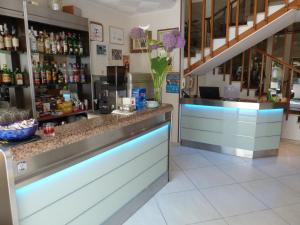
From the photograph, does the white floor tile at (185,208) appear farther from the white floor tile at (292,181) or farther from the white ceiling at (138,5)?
the white ceiling at (138,5)

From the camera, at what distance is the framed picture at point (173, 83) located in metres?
4.32

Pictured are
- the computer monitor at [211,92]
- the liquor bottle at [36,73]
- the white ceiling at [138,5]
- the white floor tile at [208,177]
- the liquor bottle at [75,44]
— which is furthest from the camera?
the computer monitor at [211,92]

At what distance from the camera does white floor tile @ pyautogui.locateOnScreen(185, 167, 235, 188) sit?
120 inches

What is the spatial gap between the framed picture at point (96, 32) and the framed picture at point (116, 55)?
14.3 inches

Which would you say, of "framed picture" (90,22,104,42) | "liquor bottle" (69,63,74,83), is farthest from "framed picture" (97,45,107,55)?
"liquor bottle" (69,63,74,83)

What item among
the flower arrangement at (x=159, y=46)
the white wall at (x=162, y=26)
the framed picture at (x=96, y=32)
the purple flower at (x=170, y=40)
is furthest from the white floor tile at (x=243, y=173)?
the framed picture at (x=96, y=32)

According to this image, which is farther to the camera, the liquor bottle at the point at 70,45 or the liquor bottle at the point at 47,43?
the liquor bottle at the point at 70,45

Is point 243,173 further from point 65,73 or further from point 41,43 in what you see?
point 41,43

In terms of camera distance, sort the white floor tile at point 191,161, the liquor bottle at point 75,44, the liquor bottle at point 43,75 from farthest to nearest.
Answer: the white floor tile at point 191,161
the liquor bottle at point 75,44
the liquor bottle at point 43,75

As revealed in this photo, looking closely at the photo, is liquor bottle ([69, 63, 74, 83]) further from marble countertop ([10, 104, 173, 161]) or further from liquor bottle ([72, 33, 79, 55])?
marble countertop ([10, 104, 173, 161])

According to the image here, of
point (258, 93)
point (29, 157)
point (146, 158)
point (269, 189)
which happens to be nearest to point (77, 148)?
point (29, 157)

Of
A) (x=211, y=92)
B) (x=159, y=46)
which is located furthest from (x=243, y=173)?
(x=159, y=46)

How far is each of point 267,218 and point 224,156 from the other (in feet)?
5.62

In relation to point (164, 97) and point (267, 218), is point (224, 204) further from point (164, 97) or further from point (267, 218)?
point (164, 97)
